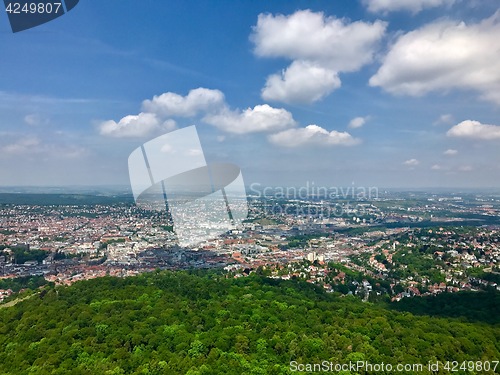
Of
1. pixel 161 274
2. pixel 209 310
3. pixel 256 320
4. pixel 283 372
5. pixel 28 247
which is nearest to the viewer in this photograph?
pixel 283 372

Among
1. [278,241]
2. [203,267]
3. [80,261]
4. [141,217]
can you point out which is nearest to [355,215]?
[278,241]

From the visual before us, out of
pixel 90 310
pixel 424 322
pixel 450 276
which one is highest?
pixel 90 310

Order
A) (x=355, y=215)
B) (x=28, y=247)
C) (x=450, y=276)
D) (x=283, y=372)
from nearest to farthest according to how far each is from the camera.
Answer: (x=283, y=372) < (x=450, y=276) < (x=28, y=247) < (x=355, y=215)

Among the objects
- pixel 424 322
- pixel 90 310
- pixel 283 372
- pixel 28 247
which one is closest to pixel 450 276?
pixel 424 322

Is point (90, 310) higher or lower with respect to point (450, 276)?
higher

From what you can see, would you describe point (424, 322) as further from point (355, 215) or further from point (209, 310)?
point (355, 215)

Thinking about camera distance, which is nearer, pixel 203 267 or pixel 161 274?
pixel 161 274
